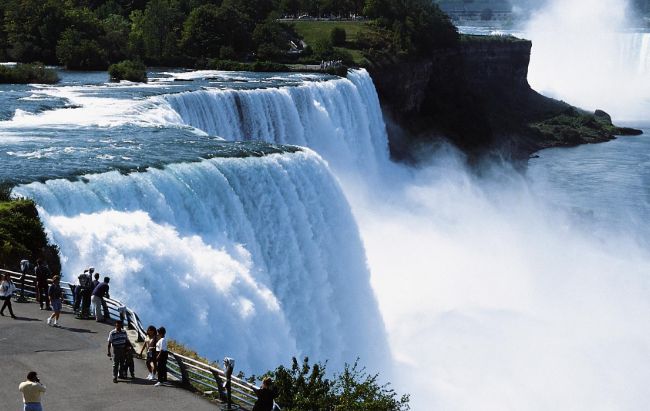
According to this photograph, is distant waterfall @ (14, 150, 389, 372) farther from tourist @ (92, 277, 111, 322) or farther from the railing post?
the railing post

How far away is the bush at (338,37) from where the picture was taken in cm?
7238

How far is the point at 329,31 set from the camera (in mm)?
75812

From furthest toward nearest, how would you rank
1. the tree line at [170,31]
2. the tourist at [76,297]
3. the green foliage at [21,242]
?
the tree line at [170,31] → the green foliage at [21,242] → the tourist at [76,297]

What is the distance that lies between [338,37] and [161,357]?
5953cm

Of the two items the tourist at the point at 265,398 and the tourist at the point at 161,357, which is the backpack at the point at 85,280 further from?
the tourist at the point at 265,398

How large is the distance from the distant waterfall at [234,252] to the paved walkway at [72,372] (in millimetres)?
3309

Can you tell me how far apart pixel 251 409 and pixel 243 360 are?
7.65 m

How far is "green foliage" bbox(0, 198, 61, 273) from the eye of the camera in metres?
20.3

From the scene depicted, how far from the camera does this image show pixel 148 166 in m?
26.4

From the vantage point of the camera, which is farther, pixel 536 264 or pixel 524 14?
pixel 524 14

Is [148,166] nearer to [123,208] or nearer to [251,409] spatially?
[123,208]

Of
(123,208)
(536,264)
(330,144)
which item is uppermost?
(123,208)

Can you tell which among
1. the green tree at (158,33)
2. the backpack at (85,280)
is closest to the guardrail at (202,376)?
the backpack at (85,280)

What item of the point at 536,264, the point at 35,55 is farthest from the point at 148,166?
the point at 35,55
